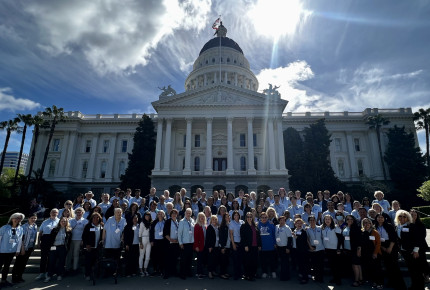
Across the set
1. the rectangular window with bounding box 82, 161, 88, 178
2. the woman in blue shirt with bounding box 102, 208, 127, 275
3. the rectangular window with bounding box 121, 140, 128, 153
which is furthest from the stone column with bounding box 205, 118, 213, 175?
the woman in blue shirt with bounding box 102, 208, 127, 275

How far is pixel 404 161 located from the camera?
3559cm

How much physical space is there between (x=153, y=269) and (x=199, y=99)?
99.7ft

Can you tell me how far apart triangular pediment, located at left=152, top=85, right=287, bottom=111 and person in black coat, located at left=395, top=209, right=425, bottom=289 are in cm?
2981

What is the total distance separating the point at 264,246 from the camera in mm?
7719

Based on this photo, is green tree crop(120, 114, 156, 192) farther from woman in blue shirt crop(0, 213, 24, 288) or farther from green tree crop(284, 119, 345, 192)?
woman in blue shirt crop(0, 213, 24, 288)

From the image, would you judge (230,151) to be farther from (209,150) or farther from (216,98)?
(216,98)

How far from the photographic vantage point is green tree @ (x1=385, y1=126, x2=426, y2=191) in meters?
33.6

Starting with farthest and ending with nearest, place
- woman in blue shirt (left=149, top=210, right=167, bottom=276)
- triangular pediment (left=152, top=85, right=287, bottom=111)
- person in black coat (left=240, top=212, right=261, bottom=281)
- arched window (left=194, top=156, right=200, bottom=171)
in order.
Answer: arched window (left=194, top=156, right=200, bottom=171) → triangular pediment (left=152, top=85, right=287, bottom=111) → woman in blue shirt (left=149, top=210, right=167, bottom=276) → person in black coat (left=240, top=212, right=261, bottom=281)

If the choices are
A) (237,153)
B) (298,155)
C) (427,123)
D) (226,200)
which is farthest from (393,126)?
(226,200)

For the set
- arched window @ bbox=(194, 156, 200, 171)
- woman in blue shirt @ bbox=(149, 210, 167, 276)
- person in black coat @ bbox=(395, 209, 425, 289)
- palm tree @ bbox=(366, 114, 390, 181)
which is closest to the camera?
person in black coat @ bbox=(395, 209, 425, 289)

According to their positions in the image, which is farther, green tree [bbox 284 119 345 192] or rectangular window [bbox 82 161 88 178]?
rectangular window [bbox 82 161 88 178]

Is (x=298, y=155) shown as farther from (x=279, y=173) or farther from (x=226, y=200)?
(x=226, y=200)

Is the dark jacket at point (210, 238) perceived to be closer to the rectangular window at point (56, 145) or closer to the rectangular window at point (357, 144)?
the rectangular window at point (357, 144)

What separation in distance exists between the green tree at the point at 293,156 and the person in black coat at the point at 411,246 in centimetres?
2635
